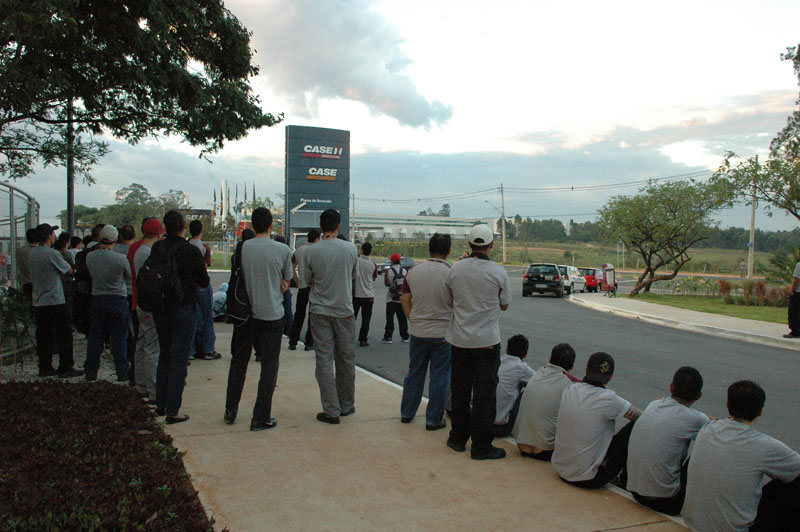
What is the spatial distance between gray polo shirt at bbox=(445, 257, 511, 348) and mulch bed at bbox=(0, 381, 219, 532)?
2.41 meters

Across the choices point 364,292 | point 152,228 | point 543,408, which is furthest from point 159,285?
point 364,292

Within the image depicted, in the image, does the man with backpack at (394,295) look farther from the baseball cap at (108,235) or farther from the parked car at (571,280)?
the parked car at (571,280)

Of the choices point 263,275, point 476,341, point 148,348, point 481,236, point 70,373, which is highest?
point 481,236

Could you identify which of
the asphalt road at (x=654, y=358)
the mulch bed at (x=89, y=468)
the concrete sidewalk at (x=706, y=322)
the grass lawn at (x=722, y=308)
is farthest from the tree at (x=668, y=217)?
the mulch bed at (x=89, y=468)

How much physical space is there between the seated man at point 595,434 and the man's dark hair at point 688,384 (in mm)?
449

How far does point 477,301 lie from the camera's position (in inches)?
198

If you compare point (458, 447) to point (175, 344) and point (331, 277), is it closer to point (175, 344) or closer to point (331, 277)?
point (331, 277)

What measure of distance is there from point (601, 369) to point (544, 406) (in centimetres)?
67

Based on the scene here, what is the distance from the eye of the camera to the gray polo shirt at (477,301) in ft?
16.3

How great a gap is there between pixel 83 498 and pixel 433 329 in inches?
123

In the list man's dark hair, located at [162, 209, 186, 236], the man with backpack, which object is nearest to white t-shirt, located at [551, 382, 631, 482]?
man's dark hair, located at [162, 209, 186, 236]

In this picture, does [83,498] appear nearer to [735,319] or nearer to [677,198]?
[735,319]

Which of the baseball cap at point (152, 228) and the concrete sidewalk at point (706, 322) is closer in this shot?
the baseball cap at point (152, 228)

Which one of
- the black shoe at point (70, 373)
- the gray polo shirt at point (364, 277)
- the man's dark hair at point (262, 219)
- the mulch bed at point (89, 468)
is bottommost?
the black shoe at point (70, 373)
